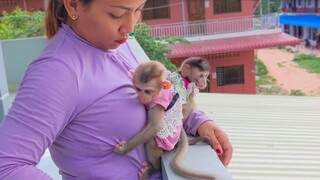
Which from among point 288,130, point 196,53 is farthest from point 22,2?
point 288,130

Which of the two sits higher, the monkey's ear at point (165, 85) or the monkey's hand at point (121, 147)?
the monkey's ear at point (165, 85)

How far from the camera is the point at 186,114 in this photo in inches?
66.2

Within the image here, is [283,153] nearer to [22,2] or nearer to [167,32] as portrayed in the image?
[167,32]

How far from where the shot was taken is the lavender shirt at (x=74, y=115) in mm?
961

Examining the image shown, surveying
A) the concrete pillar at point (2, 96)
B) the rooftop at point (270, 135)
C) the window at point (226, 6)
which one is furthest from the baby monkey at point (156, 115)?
the window at point (226, 6)

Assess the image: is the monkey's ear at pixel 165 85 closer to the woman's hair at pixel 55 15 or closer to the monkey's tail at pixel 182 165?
the monkey's tail at pixel 182 165

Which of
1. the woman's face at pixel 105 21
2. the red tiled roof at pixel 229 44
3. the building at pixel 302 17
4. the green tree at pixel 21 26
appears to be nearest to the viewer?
the woman's face at pixel 105 21

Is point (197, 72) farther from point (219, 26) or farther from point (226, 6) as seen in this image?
point (226, 6)

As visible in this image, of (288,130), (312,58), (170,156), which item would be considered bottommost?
(312,58)

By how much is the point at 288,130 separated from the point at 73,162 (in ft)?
14.1

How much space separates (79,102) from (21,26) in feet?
28.2

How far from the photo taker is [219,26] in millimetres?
→ 14086

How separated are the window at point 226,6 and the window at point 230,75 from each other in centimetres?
186

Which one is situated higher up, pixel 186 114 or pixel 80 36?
pixel 80 36
